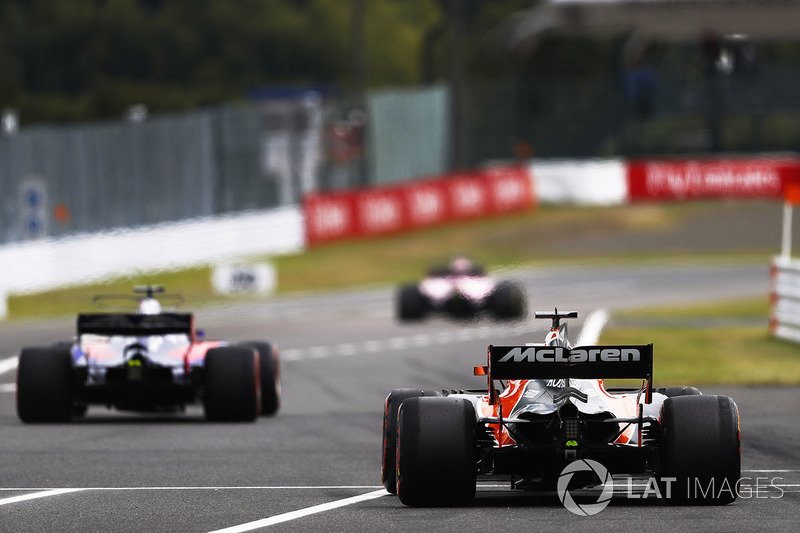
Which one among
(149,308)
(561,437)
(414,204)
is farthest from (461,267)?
(561,437)

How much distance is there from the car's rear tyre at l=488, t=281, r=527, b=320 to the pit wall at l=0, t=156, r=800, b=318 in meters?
9.15

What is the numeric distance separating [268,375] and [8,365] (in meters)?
7.50

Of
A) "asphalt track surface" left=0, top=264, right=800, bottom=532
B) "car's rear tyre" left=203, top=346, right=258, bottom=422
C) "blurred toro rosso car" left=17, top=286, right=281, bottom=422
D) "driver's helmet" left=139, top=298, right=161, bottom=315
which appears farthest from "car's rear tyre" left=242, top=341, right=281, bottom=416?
"driver's helmet" left=139, top=298, right=161, bottom=315

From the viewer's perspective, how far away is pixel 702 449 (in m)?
11.5

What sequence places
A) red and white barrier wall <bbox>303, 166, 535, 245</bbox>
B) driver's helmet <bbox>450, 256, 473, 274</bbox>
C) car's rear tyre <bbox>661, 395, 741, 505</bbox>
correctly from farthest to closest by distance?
red and white barrier wall <bbox>303, 166, 535, 245</bbox> < driver's helmet <bbox>450, 256, 473, 274</bbox> < car's rear tyre <bbox>661, 395, 741, 505</bbox>

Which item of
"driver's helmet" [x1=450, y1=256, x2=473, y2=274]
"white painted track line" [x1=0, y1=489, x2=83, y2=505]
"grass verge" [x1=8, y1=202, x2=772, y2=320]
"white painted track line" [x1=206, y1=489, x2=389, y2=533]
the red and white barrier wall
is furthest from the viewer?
the red and white barrier wall

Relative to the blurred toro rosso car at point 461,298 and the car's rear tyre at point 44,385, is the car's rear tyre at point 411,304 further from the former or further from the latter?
the car's rear tyre at point 44,385

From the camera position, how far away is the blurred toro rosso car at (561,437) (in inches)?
452

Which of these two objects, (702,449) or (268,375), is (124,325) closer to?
(268,375)

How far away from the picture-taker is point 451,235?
169 feet

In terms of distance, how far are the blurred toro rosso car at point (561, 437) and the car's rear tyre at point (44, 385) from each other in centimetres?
695

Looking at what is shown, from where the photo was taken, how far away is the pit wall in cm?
3922

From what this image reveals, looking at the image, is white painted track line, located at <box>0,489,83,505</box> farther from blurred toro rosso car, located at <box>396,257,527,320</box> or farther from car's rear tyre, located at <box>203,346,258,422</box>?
blurred toro rosso car, located at <box>396,257,527,320</box>

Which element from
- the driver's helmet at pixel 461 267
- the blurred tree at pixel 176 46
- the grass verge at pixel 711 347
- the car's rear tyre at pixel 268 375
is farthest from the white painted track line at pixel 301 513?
the blurred tree at pixel 176 46
